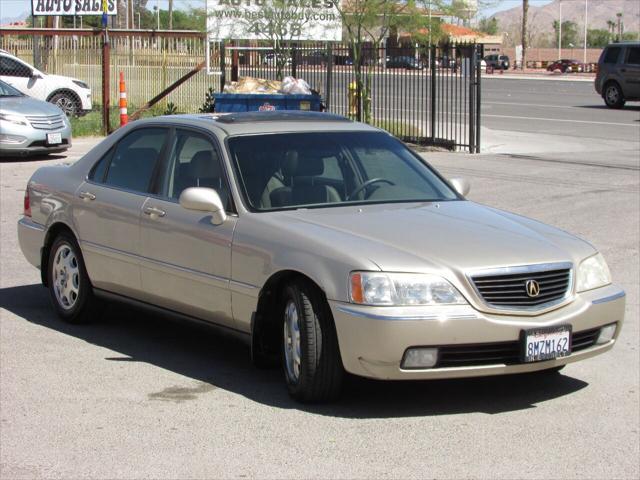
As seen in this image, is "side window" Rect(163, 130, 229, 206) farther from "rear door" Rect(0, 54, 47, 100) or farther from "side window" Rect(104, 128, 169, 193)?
"rear door" Rect(0, 54, 47, 100)

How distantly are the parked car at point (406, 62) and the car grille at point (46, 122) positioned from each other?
270 inches

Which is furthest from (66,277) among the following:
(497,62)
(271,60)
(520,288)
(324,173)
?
(497,62)

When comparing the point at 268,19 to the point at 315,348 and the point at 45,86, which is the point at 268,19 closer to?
the point at 45,86

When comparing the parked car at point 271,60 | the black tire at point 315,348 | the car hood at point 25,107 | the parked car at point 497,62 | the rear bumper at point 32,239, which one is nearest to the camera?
the black tire at point 315,348

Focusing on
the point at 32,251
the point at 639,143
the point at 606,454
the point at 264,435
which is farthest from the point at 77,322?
the point at 639,143

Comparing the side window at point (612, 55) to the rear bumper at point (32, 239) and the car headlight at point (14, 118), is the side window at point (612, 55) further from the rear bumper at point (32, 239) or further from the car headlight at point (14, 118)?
the rear bumper at point (32, 239)

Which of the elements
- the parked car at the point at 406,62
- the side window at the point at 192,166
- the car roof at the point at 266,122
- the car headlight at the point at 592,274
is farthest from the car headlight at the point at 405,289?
the parked car at the point at 406,62

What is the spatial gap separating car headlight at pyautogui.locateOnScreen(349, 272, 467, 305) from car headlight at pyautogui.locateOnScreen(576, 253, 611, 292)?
2.81 ft

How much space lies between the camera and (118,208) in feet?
24.8

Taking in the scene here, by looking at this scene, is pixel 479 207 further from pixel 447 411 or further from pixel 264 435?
pixel 264 435

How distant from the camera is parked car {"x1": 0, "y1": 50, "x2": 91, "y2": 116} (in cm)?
2489

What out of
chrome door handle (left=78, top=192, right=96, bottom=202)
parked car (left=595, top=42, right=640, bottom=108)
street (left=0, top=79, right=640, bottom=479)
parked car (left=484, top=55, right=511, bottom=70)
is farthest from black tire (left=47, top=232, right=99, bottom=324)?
parked car (left=484, top=55, right=511, bottom=70)

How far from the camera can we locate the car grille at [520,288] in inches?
230

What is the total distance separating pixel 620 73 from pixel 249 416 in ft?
100
